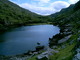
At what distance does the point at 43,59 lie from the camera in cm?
3666

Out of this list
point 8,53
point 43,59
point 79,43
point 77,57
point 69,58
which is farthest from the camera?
point 8,53

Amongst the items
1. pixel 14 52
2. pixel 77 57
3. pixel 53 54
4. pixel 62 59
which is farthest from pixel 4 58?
pixel 77 57

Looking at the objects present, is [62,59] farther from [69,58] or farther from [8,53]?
[8,53]

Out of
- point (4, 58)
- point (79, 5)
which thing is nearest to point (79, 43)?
point (4, 58)

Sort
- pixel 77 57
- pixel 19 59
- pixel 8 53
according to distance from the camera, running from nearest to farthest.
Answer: pixel 77 57
pixel 19 59
pixel 8 53

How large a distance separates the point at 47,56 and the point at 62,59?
238 inches

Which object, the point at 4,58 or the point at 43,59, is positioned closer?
the point at 43,59

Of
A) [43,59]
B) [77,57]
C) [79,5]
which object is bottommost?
[43,59]

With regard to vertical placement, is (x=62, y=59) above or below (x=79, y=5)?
below

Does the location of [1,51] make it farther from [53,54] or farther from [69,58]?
[69,58]

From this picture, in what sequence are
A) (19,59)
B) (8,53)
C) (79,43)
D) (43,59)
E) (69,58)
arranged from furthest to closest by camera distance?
(8,53)
(19,59)
(43,59)
(79,43)
(69,58)

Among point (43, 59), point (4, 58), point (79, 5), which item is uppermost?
point (79, 5)

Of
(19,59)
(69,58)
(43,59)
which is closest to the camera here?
(69,58)

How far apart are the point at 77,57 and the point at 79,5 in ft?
553
